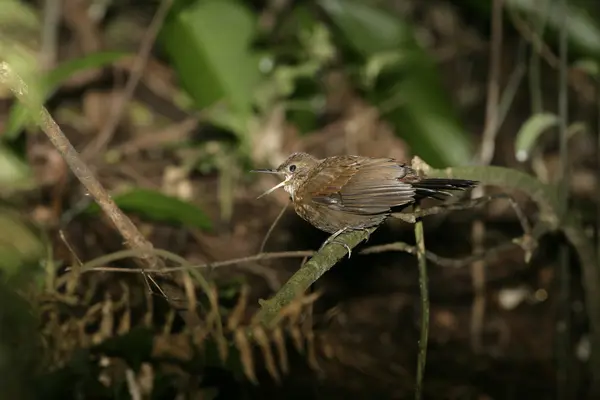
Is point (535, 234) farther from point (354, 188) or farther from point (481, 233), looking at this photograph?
point (481, 233)

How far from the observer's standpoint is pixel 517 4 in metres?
5.09

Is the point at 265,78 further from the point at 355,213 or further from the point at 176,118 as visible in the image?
the point at 355,213

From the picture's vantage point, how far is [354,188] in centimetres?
281

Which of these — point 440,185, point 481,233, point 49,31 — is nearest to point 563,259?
point 481,233

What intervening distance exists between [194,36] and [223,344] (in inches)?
121

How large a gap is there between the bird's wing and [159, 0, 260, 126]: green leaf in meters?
2.15

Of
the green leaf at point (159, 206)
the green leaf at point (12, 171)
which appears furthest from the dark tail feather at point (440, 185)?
the green leaf at point (12, 171)

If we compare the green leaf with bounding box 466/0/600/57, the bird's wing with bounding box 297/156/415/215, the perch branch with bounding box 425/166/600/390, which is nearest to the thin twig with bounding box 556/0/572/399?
the perch branch with bounding box 425/166/600/390

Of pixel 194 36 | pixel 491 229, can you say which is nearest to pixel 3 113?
pixel 194 36

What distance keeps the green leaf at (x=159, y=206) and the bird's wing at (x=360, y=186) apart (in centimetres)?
107

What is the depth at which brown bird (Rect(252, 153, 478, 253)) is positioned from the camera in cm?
268

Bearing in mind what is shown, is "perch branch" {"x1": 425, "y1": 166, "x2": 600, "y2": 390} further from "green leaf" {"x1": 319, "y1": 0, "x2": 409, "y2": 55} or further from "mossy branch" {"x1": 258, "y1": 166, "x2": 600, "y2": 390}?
"green leaf" {"x1": 319, "y1": 0, "x2": 409, "y2": 55}

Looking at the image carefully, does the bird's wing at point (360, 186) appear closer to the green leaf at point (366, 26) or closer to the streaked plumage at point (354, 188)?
the streaked plumage at point (354, 188)

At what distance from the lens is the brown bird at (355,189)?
8.79ft
